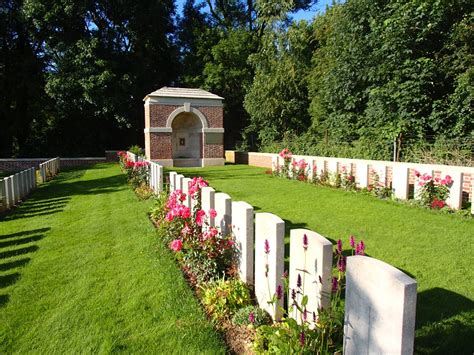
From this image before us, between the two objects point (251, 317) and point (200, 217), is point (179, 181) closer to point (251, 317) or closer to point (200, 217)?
point (200, 217)

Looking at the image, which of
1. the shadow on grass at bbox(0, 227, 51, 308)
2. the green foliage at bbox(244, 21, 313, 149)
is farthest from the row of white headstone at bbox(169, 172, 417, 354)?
the green foliage at bbox(244, 21, 313, 149)

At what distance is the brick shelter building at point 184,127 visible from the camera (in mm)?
18281

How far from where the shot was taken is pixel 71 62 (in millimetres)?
22859

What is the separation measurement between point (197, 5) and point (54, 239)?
31.0 m

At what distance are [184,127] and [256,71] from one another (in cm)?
626

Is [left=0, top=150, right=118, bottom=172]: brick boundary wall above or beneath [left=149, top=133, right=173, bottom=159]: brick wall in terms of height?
beneath

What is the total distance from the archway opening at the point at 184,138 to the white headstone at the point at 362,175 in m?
12.7

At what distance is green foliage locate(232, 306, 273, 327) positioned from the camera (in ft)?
9.04

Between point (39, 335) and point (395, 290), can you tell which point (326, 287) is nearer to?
point (395, 290)

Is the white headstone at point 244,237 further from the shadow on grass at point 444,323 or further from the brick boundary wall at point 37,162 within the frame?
the brick boundary wall at point 37,162

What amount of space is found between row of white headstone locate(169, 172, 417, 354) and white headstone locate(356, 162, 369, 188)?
6.18m

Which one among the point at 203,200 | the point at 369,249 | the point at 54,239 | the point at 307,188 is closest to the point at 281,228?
the point at 203,200

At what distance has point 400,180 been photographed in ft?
25.7

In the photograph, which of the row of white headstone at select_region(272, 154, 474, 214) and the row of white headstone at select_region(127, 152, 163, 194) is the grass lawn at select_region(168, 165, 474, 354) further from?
the row of white headstone at select_region(127, 152, 163, 194)
